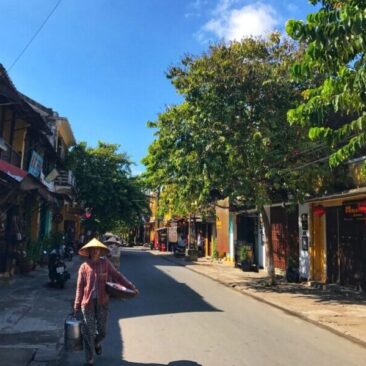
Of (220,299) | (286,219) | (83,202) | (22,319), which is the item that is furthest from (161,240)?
(22,319)

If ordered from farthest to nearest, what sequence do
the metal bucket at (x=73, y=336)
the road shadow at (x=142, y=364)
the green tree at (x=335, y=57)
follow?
the road shadow at (x=142, y=364)
the metal bucket at (x=73, y=336)
the green tree at (x=335, y=57)

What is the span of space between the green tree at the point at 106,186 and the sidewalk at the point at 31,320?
67.4 ft

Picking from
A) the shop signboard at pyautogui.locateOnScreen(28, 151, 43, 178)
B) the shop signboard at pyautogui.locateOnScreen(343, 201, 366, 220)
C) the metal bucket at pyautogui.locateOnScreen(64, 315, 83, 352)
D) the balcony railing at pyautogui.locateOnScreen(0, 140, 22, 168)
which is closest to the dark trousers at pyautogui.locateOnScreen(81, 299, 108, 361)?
the metal bucket at pyautogui.locateOnScreen(64, 315, 83, 352)

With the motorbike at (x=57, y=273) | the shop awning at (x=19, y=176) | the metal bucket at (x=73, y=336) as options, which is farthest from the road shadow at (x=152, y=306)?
the shop awning at (x=19, y=176)

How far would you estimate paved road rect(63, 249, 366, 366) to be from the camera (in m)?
7.75

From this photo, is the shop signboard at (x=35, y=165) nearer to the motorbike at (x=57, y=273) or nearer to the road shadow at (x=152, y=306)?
the motorbike at (x=57, y=273)

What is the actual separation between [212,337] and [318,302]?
232 inches

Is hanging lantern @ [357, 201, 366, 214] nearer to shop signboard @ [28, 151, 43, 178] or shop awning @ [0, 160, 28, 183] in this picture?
shop awning @ [0, 160, 28, 183]

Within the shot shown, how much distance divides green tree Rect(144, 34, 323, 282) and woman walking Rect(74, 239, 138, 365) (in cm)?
835

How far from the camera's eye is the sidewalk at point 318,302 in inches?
419

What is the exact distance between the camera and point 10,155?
19.5 m

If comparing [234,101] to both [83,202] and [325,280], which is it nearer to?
[325,280]

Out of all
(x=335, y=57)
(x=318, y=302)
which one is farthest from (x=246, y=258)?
(x=335, y=57)

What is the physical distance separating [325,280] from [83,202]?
964 inches
